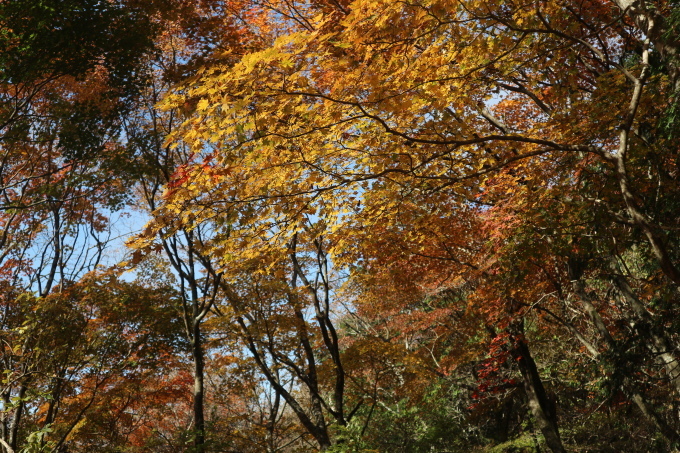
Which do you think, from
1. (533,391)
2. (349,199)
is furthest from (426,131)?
(533,391)

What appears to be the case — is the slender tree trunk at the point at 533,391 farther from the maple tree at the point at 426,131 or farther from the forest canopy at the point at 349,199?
the maple tree at the point at 426,131

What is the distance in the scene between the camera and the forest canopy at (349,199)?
13.2ft

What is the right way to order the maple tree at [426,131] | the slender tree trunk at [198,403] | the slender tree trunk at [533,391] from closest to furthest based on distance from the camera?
the maple tree at [426,131], the slender tree trunk at [198,403], the slender tree trunk at [533,391]

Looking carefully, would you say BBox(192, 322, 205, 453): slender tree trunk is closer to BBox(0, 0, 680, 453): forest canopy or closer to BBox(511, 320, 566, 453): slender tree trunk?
BBox(0, 0, 680, 453): forest canopy

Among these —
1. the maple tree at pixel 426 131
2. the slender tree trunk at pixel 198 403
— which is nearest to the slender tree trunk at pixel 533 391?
the maple tree at pixel 426 131

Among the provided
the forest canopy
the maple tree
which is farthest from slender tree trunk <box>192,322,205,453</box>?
the maple tree

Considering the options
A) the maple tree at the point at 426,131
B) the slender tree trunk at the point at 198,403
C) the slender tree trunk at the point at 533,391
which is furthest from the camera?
the slender tree trunk at the point at 533,391

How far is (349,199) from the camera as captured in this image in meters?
5.15

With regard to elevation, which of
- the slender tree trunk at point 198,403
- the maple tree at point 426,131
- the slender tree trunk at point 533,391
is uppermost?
the maple tree at point 426,131

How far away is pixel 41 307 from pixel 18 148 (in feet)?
10.9

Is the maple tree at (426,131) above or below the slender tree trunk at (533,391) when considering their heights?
above

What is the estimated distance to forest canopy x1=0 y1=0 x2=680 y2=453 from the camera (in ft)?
13.2

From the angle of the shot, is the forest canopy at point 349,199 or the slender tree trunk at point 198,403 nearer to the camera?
the forest canopy at point 349,199

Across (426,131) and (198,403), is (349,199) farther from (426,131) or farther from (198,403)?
(198,403)
